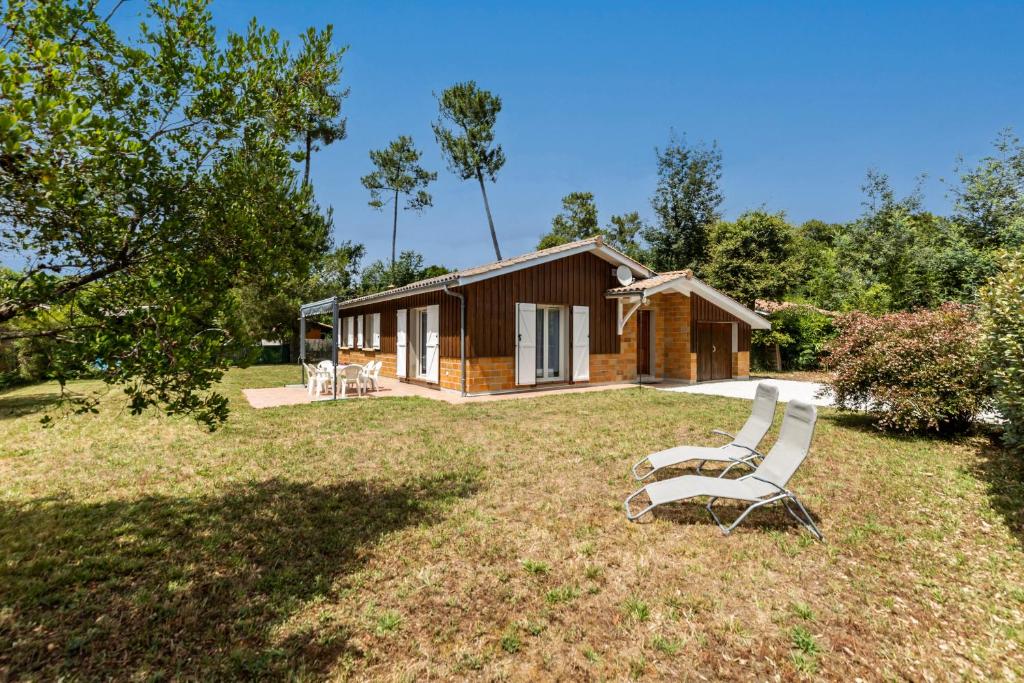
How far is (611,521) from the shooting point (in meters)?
4.23

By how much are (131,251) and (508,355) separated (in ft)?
32.6

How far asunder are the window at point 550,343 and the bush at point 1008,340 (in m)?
9.28

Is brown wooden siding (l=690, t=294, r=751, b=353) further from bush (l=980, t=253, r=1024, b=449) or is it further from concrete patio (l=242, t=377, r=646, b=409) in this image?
bush (l=980, t=253, r=1024, b=449)

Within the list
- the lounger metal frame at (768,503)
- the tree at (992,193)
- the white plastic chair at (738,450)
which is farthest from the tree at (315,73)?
the tree at (992,193)

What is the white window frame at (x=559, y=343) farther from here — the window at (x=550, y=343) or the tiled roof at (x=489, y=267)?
the tiled roof at (x=489, y=267)

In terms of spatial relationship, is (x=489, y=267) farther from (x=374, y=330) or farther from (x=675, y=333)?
(x=374, y=330)

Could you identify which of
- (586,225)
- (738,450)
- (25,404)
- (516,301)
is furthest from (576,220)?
(738,450)

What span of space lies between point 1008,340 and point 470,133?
28589 millimetres

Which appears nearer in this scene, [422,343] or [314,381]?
[314,381]

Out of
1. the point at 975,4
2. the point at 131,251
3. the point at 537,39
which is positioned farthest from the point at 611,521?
the point at 975,4

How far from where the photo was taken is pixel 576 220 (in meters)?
35.6

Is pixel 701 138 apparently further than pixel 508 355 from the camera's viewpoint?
Yes

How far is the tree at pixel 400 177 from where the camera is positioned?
36.9 metres

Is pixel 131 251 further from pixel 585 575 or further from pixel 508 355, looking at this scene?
pixel 508 355
